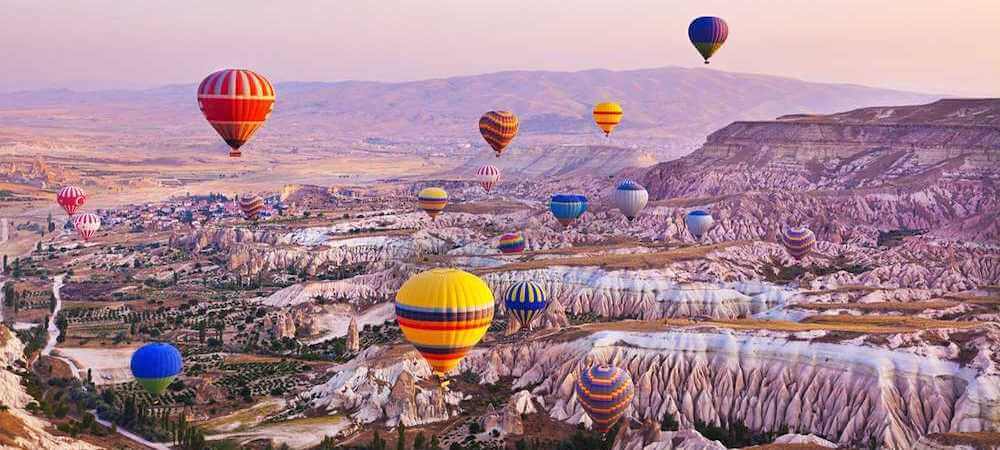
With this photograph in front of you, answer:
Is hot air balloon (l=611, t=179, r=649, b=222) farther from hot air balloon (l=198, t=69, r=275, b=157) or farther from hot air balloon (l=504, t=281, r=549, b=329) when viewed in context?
hot air balloon (l=198, t=69, r=275, b=157)

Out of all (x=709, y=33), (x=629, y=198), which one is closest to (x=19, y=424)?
(x=709, y=33)

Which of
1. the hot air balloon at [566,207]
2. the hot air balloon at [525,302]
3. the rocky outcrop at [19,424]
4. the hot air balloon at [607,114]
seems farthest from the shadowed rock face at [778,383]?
the hot air balloon at [607,114]

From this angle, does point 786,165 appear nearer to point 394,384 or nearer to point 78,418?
point 394,384

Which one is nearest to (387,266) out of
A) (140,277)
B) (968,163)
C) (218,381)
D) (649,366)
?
(140,277)

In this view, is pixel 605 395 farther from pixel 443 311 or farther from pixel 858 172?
pixel 858 172

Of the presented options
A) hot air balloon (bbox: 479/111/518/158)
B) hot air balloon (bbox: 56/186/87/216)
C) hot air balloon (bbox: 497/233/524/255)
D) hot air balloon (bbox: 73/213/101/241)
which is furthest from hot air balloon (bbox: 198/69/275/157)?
hot air balloon (bbox: 56/186/87/216)

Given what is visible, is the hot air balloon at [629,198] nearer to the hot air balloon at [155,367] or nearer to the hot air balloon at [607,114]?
the hot air balloon at [607,114]
